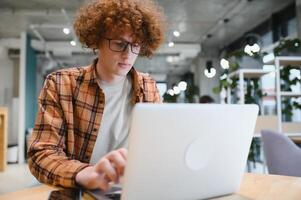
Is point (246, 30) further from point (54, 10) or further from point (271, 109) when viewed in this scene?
point (54, 10)

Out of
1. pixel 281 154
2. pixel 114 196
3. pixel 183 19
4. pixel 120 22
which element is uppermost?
pixel 183 19

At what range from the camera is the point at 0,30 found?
8.20 metres

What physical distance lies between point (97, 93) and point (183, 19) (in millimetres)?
6376

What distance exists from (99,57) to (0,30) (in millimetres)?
7860

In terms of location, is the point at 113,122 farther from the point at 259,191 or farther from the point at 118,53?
the point at 259,191

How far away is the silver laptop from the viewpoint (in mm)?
661

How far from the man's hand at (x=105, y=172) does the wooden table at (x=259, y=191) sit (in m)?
0.15

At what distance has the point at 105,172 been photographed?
2.58 feet

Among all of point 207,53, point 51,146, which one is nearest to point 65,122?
point 51,146

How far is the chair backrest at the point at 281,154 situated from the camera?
2725 mm

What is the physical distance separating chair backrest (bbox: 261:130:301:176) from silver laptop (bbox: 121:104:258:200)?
2096 mm

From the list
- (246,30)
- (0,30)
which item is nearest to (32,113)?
(0,30)

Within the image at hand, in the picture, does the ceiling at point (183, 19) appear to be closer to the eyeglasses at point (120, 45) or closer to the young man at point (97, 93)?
the young man at point (97, 93)

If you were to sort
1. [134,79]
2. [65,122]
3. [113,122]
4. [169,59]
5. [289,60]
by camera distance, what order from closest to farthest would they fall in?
[65,122] → [113,122] → [134,79] → [289,60] → [169,59]
